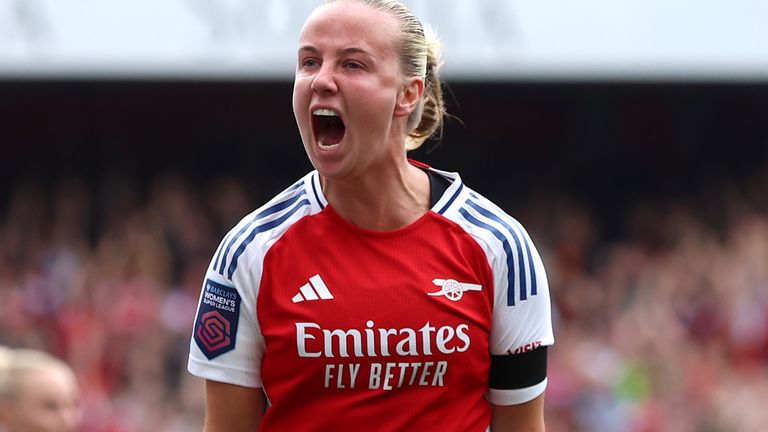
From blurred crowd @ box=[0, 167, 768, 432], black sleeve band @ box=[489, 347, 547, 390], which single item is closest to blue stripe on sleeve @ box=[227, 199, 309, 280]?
black sleeve band @ box=[489, 347, 547, 390]

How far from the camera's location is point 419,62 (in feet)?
10.6

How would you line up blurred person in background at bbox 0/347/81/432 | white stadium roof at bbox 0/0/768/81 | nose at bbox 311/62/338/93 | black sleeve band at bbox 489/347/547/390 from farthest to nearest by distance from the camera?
white stadium roof at bbox 0/0/768/81, blurred person in background at bbox 0/347/81/432, black sleeve band at bbox 489/347/547/390, nose at bbox 311/62/338/93

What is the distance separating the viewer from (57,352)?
9.19m

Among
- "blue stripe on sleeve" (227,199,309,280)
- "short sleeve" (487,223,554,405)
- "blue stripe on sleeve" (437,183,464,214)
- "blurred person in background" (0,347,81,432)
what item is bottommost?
"blurred person in background" (0,347,81,432)

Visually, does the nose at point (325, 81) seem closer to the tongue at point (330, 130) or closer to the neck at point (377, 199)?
the tongue at point (330, 130)

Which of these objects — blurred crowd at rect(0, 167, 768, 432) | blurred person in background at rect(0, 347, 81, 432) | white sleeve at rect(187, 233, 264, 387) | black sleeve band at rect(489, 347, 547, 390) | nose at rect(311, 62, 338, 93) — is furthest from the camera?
blurred crowd at rect(0, 167, 768, 432)

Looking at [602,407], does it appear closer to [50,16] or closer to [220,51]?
[220,51]

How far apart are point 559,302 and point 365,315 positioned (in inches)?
285

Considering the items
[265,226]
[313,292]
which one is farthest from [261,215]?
[313,292]

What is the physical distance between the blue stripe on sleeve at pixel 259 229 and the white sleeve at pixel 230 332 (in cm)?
2

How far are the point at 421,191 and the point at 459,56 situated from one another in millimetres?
7283

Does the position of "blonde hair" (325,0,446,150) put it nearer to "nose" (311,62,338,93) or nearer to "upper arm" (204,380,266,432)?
"nose" (311,62,338,93)

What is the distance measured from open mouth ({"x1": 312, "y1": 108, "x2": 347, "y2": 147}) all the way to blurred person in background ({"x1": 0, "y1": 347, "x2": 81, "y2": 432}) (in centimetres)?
173

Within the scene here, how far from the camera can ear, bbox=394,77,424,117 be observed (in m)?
3.21
